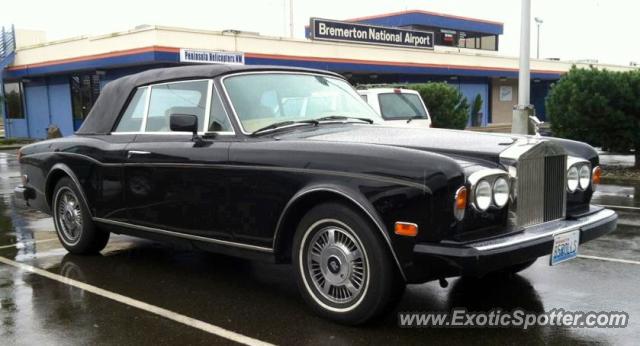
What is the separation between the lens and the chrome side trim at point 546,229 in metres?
3.68

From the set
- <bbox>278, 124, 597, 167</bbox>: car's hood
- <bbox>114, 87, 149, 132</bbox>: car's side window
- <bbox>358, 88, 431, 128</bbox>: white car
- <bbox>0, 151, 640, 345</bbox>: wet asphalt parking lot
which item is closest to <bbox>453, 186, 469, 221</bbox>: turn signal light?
<bbox>278, 124, 597, 167</bbox>: car's hood

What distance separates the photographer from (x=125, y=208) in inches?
219

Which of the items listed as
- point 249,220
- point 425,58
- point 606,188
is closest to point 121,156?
point 249,220

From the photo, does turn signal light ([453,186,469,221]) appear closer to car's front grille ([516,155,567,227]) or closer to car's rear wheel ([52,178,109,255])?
car's front grille ([516,155,567,227])

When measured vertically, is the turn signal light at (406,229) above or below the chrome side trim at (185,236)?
above

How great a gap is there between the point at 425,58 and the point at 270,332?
2972 centimetres

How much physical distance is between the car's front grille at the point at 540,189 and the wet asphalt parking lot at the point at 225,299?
708 millimetres

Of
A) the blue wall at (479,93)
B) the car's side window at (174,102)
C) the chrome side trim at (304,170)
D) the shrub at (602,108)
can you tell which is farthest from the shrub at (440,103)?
the chrome side trim at (304,170)

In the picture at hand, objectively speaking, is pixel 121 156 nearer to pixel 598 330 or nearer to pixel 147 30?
pixel 598 330

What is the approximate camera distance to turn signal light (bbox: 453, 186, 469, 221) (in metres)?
3.64

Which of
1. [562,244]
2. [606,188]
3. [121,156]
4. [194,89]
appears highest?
[194,89]

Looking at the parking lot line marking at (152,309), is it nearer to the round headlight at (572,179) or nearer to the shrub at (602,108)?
the round headlight at (572,179)

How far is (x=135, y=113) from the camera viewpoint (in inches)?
229

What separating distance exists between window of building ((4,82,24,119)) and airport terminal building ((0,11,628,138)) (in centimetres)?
5
